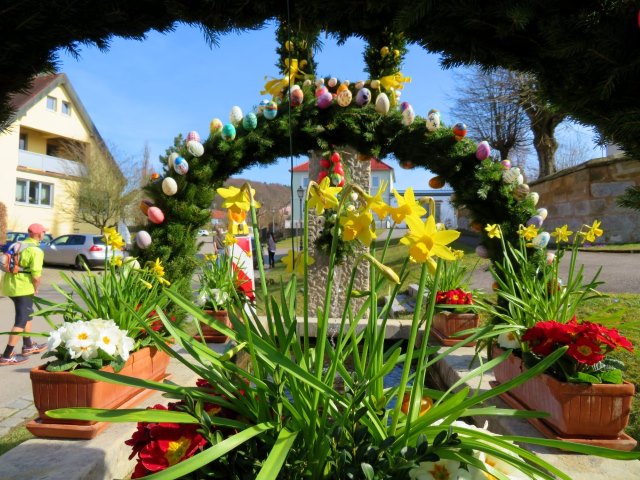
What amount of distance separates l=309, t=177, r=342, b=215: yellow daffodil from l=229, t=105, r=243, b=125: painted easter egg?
10.7 ft

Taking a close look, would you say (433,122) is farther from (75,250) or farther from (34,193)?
(34,193)

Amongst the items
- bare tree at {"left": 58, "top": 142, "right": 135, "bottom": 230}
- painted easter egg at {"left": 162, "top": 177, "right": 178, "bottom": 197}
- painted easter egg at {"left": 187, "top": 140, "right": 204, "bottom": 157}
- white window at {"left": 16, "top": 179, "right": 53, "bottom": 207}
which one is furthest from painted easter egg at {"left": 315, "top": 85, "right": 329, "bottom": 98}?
white window at {"left": 16, "top": 179, "right": 53, "bottom": 207}

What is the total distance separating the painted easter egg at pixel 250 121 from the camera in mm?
4160

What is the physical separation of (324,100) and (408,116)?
79 cm

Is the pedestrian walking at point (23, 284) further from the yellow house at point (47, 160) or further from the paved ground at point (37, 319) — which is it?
the yellow house at point (47, 160)

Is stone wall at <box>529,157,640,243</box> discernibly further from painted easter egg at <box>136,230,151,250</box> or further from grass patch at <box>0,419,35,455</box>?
grass patch at <box>0,419,35,455</box>

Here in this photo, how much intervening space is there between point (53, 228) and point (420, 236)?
84.3 ft

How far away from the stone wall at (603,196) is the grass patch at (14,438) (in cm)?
932

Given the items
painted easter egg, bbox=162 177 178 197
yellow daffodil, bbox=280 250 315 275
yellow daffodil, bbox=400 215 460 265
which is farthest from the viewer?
painted easter egg, bbox=162 177 178 197

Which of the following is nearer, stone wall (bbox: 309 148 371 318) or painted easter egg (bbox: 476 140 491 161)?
painted easter egg (bbox: 476 140 491 161)

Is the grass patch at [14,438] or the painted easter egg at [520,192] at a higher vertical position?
the painted easter egg at [520,192]

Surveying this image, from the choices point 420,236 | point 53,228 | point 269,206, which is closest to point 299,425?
point 420,236

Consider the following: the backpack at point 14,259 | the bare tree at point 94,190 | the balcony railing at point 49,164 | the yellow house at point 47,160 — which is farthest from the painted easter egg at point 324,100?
the balcony railing at point 49,164

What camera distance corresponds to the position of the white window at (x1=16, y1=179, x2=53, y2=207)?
21.2 metres
